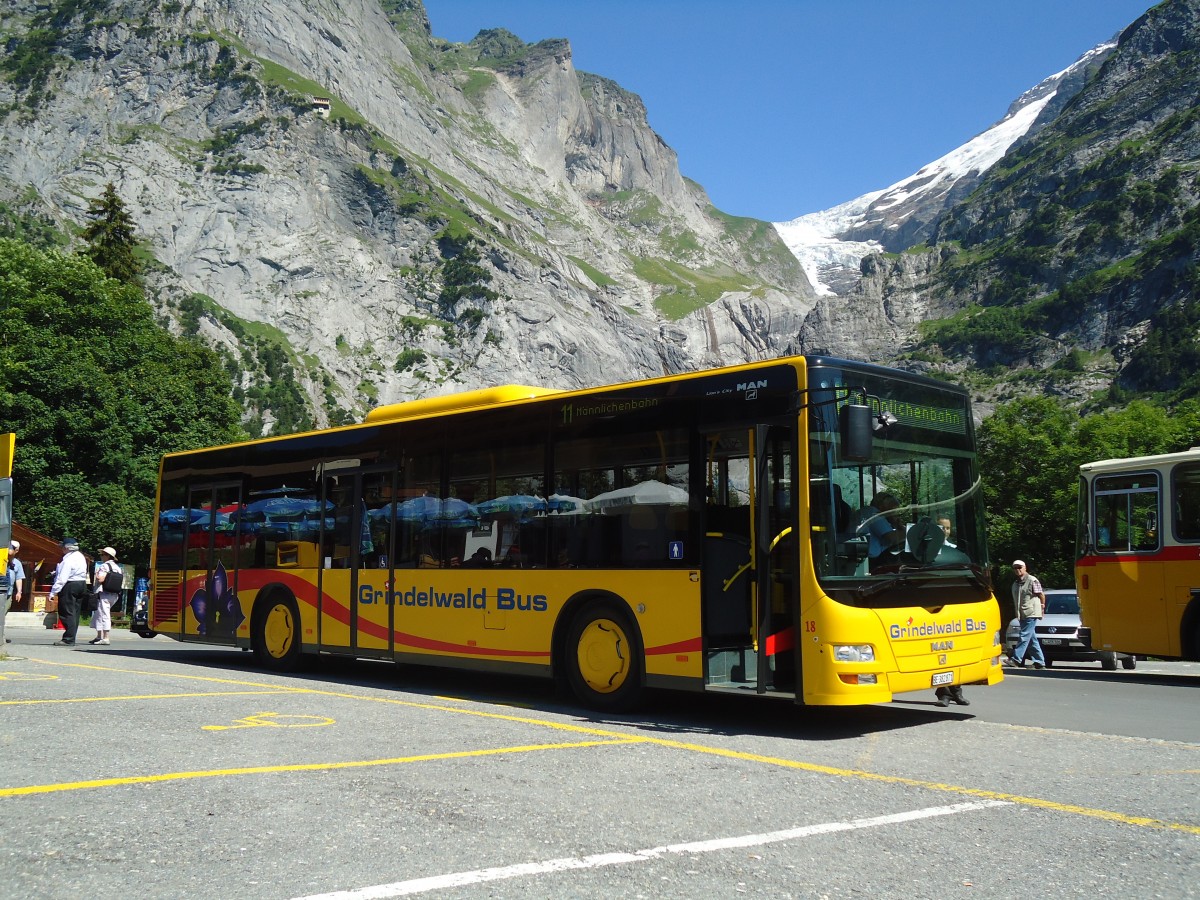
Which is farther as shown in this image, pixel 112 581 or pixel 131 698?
pixel 112 581

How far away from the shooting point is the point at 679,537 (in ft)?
31.4

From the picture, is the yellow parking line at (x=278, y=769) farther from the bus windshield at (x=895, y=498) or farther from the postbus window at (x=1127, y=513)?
the postbus window at (x=1127, y=513)

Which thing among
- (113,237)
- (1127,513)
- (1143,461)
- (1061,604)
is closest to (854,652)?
(1127,513)

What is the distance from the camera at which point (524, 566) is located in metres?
10.9

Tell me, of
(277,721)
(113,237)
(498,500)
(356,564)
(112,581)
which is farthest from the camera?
(113,237)

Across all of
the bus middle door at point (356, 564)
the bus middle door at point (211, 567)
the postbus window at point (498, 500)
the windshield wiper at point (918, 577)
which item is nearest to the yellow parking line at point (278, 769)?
the windshield wiper at point (918, 577)

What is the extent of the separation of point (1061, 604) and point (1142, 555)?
7.46m

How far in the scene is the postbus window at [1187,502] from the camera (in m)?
14.4

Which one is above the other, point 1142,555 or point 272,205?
point 272,205

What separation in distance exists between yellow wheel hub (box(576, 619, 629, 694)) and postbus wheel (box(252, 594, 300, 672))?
16.6 ft

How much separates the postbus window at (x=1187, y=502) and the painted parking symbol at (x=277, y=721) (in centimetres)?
1139

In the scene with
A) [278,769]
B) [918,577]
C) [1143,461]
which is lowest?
[278,769]

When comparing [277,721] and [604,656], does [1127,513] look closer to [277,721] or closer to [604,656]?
[604,656]

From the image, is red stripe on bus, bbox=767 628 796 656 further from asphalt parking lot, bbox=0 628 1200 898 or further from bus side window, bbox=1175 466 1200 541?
bus side window, bbox=1175 466 1200 541
